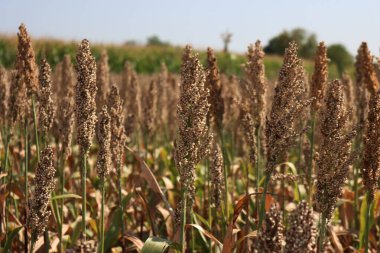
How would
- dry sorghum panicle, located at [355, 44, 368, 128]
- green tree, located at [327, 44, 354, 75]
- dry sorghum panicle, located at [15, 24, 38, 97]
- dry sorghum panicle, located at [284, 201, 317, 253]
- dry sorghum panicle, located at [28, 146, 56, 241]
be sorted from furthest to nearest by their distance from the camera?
green tree, located at [327, 44, 354, 75] < dry sorghum panicle, located at [355, 44, 368, 128] < dry sorghum panicle, located at [15, 24, 38, 97] < dry sorghum panicle, located at [28, 146, 56, 241] < dry sorghum panicle, located at [284, 201, 317, 253]

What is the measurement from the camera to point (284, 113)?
2791 mm

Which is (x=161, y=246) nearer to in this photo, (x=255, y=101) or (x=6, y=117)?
(x=255, y=101)

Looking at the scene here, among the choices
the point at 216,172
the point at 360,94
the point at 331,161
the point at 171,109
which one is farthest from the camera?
the point at 171,109

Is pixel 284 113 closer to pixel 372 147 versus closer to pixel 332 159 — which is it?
pixel 332 159

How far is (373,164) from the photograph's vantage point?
3.04 metres

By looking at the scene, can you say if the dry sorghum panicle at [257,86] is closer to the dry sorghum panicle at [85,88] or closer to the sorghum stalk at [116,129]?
the sorghum stalk at [116,129]

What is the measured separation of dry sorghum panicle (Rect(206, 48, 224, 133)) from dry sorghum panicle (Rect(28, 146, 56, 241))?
1.70 m

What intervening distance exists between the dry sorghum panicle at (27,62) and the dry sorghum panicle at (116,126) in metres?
0.67

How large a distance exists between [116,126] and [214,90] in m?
0.95

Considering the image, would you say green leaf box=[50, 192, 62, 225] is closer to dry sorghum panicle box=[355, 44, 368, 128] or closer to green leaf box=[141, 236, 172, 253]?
green leaf box=[141, 236, 172, 253]

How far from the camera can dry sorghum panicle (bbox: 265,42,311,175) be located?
8.99 ft

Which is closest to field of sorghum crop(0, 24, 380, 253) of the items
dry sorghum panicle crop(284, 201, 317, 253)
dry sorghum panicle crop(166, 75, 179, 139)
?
dry sorghum panicle crop(284, 201, 317, 253)

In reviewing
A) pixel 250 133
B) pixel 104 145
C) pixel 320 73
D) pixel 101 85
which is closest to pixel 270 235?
pixel 104 145

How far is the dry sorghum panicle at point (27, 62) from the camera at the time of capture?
413 centimetres
